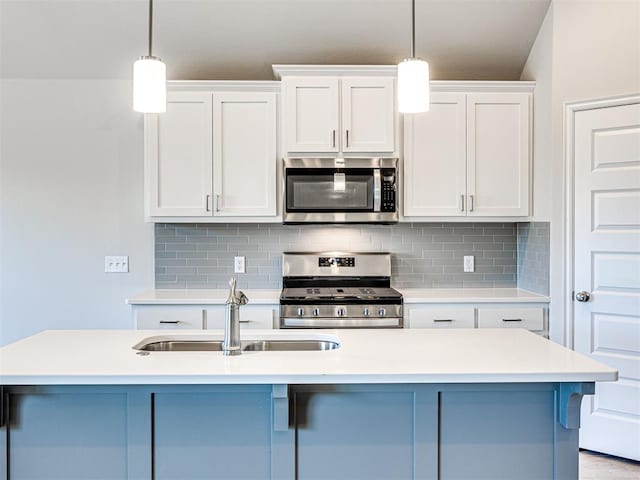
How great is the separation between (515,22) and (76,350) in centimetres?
318

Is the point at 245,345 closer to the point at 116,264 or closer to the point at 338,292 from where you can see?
the point at 338,292

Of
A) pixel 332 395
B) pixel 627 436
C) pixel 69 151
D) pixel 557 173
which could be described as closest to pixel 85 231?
pixel 69 151

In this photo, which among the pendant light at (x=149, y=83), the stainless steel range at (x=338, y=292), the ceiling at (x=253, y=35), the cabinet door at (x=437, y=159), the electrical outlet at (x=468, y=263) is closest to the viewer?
the pendant light at (x=149, y=83)

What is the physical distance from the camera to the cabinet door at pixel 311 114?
329cm

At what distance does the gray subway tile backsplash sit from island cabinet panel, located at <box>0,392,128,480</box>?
2021 mm

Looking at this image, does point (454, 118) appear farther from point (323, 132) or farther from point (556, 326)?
point (556, 326)

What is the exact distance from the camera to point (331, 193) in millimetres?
3346

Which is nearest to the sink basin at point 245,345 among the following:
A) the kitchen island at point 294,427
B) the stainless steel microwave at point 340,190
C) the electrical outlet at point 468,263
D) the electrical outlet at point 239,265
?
the kitchen island at point 294,427

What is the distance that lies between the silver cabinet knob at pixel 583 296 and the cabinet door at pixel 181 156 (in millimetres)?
2336

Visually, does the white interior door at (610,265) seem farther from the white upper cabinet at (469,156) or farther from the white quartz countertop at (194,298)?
the white quartz countertop at (194,298)

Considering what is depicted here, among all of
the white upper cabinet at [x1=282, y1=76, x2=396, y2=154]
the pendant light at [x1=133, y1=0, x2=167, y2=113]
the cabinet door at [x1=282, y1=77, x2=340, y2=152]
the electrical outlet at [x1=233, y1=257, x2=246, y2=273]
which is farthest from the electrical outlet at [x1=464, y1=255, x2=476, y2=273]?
the pendant light at [x1=133, y1=0, x2=167, y2=113]

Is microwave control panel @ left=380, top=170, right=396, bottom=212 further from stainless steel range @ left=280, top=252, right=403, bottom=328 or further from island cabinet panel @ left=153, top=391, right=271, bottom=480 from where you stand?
island cabinet panel @ left=153, top=391, right=271, bottom=480

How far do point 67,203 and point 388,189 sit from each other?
2.30 meters

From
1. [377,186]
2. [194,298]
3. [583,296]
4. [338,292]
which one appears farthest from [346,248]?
[583,296]
